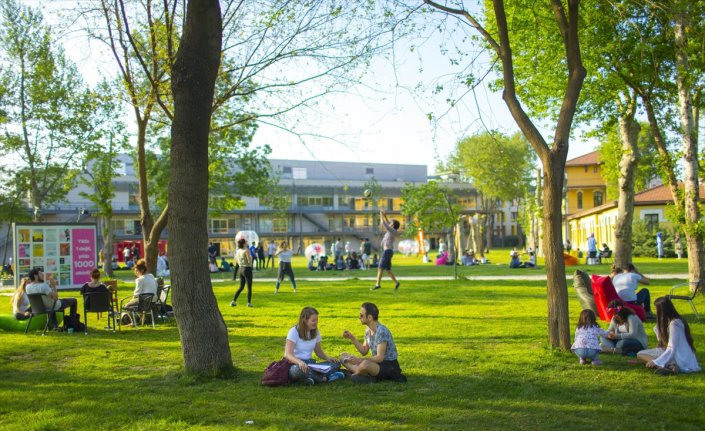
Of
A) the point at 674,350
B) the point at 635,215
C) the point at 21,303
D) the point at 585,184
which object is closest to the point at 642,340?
the point at 674,350

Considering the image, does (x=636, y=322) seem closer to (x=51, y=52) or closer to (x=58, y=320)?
(x=58, y=320)

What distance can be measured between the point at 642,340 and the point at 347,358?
396 centimetres

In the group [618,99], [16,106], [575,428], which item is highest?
[16,106]

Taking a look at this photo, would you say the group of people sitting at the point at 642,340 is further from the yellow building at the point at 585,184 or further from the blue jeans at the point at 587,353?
the yellow building at the point at 585,184

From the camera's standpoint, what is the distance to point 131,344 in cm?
1051

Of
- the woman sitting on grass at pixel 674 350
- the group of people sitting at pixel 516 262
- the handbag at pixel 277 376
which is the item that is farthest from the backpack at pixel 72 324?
the group of people sitting at pixel 516 262

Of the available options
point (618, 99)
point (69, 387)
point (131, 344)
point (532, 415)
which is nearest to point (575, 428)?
point (532, 415)

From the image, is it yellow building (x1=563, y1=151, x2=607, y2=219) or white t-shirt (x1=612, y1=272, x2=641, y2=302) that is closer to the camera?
white t-shirt (x1=612, y1=272, x2=641, y2=302)

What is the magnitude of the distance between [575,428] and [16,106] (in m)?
28.3

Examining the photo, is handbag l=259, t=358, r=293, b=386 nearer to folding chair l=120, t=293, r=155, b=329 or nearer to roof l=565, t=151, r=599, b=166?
folding chair l=120, t=293, r=155, b=329

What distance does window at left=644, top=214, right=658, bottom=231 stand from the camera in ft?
143

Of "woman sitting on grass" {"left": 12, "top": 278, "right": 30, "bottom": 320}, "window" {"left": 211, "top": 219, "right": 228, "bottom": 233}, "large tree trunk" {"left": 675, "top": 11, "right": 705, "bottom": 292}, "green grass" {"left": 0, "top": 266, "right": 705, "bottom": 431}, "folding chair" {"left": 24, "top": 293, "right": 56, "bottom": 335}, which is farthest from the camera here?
"window" {"left": 211, "top": 219, "right": 228, "bottom": 233}

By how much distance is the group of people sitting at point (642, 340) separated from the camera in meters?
7.36

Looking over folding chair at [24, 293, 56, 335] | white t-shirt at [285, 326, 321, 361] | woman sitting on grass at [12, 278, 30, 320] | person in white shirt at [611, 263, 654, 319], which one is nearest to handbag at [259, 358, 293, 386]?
white t-shirt at [285, 326, 321, 361]
